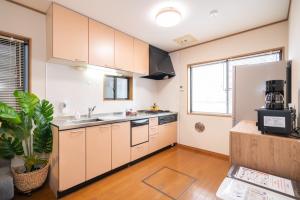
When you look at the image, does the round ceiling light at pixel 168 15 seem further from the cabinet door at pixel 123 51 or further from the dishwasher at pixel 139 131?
the dishwasher at pixel 139 131

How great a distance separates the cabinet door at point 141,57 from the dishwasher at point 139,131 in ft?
3.44

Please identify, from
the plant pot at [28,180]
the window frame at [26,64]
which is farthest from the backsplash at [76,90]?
the plant pot at [28,180]

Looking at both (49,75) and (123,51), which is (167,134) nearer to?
(123,51)

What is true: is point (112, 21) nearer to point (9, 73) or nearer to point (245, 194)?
point (9, 73)

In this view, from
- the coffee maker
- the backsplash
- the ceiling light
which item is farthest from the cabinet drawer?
the ceiling light

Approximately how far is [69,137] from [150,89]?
2.47 m

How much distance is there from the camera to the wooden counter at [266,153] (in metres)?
0.91

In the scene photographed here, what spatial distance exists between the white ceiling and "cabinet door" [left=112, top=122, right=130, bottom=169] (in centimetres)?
170

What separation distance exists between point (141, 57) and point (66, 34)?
1.47 m

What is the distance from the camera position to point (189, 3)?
1.94m

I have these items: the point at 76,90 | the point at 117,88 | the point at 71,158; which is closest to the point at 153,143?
the point at 117,88

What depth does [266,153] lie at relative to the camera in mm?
998

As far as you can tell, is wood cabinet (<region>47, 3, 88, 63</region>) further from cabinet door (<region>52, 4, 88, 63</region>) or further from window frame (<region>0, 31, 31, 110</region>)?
window frame (<region>0, 31, 31, 110</region>)

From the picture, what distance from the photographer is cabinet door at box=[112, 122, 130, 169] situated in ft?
7.72
